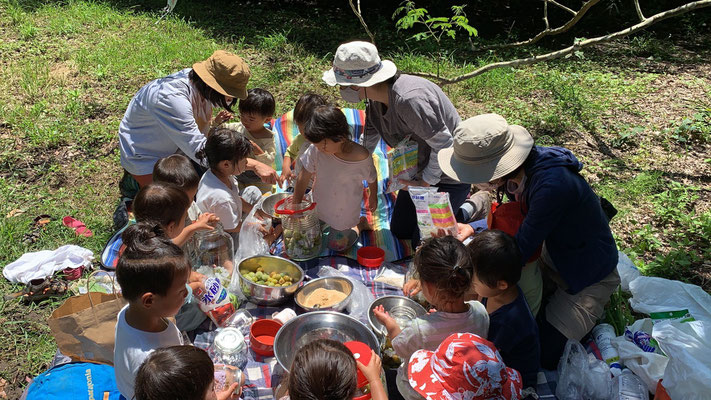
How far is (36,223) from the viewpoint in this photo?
15.2 feet

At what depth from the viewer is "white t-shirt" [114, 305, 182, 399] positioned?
2.51m

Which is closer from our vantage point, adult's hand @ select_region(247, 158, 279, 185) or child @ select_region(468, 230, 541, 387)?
child @ select_region(468, 230, 541, 387)

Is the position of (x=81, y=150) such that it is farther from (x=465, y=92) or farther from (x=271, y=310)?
(x=465, y=92)

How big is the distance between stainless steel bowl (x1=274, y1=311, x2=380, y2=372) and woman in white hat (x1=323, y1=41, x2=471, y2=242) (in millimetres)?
1186

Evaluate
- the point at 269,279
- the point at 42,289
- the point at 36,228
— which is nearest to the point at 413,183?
the point at 269,279

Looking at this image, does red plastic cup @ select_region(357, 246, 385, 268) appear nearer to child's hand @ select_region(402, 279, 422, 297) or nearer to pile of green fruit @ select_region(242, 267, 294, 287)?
child's hand @ select_region(402, 279, 422, 297)

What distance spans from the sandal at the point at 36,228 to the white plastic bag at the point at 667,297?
4741 millimetres

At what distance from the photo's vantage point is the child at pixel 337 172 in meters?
3.82

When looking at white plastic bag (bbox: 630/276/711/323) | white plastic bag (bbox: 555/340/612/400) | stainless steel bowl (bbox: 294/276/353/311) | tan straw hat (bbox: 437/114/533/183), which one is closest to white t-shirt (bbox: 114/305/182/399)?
stainless steel bowl (bbox: 294/276/353/311)

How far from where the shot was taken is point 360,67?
3.89 meters

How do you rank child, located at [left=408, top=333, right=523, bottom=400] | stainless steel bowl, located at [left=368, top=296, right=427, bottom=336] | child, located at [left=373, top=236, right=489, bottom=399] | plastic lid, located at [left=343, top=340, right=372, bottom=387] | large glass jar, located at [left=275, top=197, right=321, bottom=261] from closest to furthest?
child, located at [left=408, top=333, right=523, bottom=400] → plastic lid, located at [left=343, top=340, right=372, bottom=387] → child, located at [left=373, top=236, right=489, bottom=399] → stainless steel bowl, located at [left=368, top=296, right=427, bottom=336] → large glass jar, located at [left=275, top=197, right=321, bottom=261]

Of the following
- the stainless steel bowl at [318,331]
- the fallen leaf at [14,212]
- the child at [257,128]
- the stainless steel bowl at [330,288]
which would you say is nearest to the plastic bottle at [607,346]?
the stainless steel bowl at [318,331]

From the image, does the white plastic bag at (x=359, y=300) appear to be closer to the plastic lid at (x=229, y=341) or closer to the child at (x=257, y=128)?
the plastic lid at (x=229, y=341)

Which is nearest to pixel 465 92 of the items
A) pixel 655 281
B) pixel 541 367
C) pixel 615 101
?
pixel 615 101
